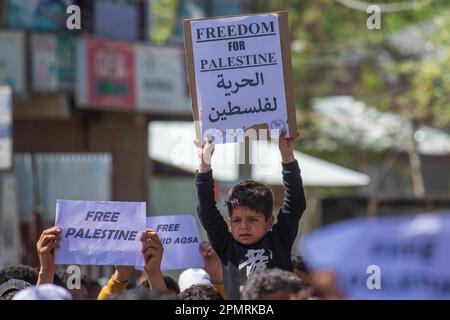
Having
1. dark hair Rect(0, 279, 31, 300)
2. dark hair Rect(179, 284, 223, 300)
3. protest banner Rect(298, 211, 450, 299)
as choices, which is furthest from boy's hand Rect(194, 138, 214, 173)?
protest banner Rect(298, 211, 450, 299)

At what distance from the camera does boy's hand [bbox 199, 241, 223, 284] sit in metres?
6.17

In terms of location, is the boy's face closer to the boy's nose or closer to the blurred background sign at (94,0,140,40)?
the boy's nose

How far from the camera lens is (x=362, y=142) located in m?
28.5

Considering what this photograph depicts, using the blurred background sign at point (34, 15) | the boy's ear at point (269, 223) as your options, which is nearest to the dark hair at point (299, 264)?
the boy's ear at point (269, 223)

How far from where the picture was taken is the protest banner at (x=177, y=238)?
241 inches

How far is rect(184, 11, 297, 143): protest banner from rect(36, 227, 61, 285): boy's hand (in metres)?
0.89

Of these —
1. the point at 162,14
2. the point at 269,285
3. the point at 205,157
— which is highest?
the point at 162,14

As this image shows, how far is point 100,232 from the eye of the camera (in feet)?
17.7

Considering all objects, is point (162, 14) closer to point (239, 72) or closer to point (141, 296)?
point (239, 72)

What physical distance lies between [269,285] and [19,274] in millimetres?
1905

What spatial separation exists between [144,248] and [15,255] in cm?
1082

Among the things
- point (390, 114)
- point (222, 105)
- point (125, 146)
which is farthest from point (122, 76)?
point (222, 105)

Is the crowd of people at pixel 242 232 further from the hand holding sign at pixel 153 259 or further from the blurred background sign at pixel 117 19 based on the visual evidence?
the blurred background sign at pixel 117 19

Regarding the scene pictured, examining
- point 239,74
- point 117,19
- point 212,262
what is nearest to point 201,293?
point 212,262
